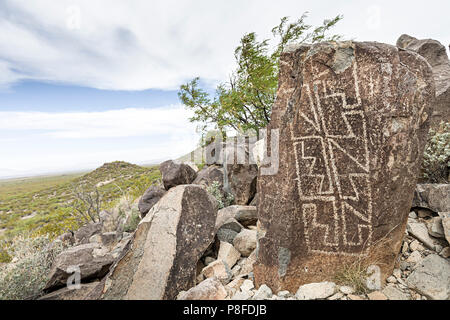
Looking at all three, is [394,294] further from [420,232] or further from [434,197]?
[434,197]

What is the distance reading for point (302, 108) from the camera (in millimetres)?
3301

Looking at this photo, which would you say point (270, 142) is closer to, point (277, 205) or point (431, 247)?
point (277, 205)

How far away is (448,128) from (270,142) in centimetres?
470

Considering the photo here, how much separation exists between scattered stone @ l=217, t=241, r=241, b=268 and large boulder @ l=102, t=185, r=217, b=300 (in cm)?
48

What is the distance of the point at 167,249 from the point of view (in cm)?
358

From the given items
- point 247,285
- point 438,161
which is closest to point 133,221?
point 247,285

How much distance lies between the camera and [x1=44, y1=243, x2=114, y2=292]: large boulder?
4059 millimetres

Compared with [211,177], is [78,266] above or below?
below

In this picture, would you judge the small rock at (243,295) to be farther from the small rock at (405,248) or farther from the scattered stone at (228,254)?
the small rock at (405,248)

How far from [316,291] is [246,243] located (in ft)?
5.37

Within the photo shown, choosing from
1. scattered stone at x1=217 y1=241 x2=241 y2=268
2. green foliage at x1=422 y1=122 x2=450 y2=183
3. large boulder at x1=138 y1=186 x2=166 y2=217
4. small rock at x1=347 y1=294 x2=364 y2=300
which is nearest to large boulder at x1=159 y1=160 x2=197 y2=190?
large boulder at x1=138 y1=186 x2=166 y2=217

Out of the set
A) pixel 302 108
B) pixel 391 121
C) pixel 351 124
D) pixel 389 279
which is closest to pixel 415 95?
pixel 391 121

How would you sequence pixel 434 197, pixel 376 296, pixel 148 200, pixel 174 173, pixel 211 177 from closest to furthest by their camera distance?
pixel 376 296 → pixel 434 197 → pixel 148 200 → pixel 174 173 → pixel 211 177
